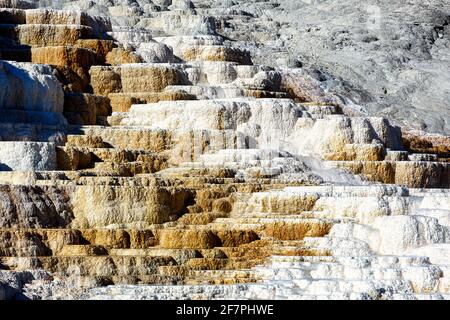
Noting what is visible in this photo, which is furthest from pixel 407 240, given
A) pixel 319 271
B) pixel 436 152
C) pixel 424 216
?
pixel 436 152

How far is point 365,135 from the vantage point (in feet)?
106

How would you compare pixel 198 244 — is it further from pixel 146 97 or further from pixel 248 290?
pixel 146 97

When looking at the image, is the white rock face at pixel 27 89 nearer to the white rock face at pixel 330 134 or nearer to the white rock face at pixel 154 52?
the white rock face at pixel 154 52

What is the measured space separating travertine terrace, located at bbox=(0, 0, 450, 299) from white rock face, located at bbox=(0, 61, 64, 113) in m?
0.03

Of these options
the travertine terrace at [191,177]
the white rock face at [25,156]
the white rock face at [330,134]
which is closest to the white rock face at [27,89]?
the travertine terrace at [191,177]

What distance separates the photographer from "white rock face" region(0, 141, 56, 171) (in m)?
27.0

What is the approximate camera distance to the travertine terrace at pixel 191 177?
21.9 metres

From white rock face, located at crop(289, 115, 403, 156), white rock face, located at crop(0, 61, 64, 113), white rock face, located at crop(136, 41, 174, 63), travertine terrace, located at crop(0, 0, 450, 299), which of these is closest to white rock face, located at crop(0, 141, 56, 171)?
travertine terrace, located at crop(0, 0, 450, 299)

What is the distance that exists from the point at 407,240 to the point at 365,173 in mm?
6659

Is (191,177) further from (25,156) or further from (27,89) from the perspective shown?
(27,89)

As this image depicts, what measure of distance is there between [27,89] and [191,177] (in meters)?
5.22

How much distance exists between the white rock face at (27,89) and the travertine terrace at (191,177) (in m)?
0.03

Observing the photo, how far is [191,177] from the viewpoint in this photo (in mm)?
27109

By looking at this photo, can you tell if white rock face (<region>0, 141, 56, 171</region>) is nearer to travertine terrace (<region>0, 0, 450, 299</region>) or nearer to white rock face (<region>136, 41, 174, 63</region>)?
travertine terrace (<region>0, 0, 450, 299</region>)
